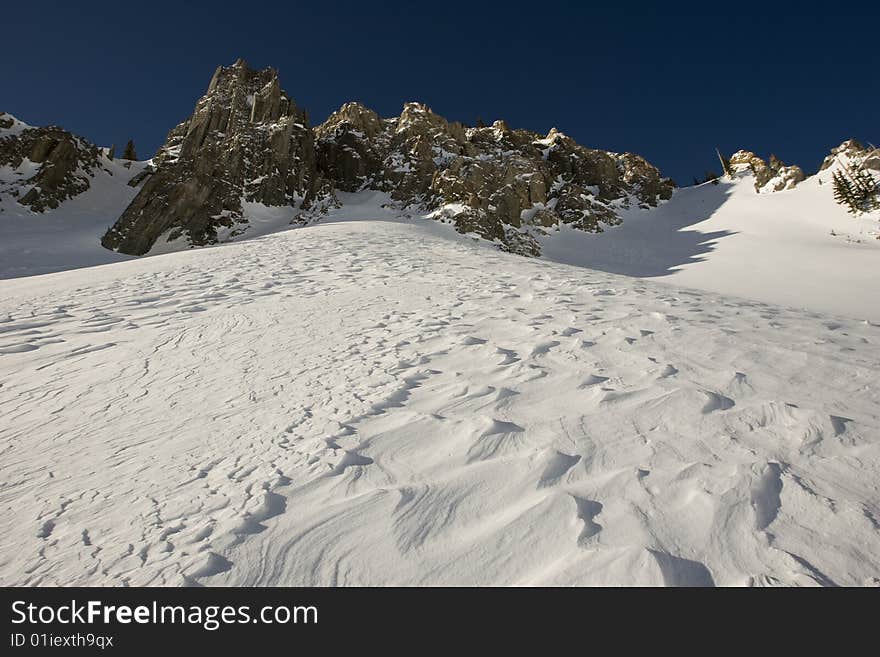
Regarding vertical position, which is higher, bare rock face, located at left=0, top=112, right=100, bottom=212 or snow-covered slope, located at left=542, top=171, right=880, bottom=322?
bare rock face, located at left=0, top=112, right=100, bottom=212

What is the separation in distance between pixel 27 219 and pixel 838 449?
34.3 metres

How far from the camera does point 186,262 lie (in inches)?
395

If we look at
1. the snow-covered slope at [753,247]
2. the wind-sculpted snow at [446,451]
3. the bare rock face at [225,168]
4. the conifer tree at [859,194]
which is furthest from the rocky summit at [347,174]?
the wind-sculpted snow at [446,451]

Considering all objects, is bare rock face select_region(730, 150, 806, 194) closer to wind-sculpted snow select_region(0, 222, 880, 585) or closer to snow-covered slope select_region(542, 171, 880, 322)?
snow-covered slope select_region(542, 171, 880, 322)

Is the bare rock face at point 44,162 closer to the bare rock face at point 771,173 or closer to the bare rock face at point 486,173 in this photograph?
the bare rock face at point 486,173

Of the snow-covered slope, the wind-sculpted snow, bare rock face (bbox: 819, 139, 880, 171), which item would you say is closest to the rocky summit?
the snow-covered slope

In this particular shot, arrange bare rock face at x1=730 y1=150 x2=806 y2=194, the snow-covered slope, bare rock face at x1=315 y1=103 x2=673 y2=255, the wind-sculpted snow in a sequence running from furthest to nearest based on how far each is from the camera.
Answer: bare rock face at x1=730 y1=150 x2=806 y2=194 < bare rock face at x1=315 y1=103 x2=673 y2=255 < the snow-covered slope < the wind-sculpted snow

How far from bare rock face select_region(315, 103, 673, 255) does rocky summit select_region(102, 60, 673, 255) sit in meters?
0.12

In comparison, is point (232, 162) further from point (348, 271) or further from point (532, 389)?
point (532, 389)

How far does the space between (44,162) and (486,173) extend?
1197 inches

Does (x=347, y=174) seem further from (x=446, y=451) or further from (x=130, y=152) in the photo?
(x=446, y=451)

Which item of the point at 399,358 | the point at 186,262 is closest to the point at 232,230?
the point at 186,262

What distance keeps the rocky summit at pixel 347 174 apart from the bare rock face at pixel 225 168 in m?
0.08

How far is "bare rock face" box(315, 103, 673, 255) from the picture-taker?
92.1ft
